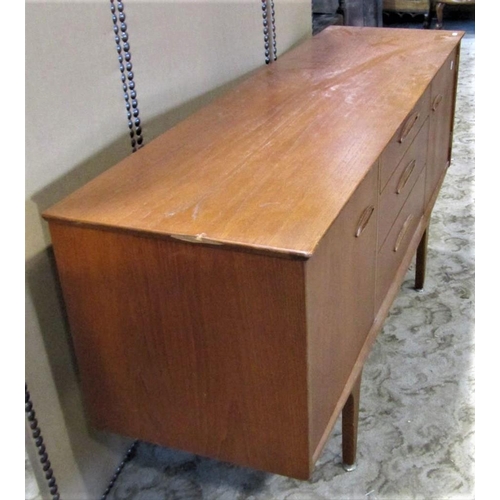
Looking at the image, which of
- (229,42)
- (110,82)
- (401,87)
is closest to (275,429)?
(110,82)

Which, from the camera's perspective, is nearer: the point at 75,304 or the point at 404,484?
the point at 75,304

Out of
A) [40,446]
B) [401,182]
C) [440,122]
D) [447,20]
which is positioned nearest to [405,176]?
[401,182]

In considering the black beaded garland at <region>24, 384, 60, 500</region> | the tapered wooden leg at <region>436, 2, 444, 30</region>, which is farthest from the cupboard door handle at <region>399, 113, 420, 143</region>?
the tapered wooden leg at <region>436, 2, 444, 30</region>

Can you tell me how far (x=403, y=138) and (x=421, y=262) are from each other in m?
0.66

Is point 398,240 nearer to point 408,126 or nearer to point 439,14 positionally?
point 408,126

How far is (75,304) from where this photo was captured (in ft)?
3.18

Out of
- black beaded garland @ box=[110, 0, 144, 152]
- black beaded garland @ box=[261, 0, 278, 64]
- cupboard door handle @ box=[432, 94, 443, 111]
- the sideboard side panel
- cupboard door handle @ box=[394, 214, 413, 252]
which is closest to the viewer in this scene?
the sideboard side panel

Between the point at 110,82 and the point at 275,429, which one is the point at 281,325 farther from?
the point at 110,82

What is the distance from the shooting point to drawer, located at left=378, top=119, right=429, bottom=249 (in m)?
1.16

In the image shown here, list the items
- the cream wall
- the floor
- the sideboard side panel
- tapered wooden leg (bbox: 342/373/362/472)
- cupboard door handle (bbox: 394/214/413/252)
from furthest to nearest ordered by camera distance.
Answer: the floor → cupboard door handle (bbox: 394/214/413/252) → tapered wooden leg (bbox: 342/373/362/472) → the cream wall → the sideboard side panel

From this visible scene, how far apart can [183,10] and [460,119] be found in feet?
6.40

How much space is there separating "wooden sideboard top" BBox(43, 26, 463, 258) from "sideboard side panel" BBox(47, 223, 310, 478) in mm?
32

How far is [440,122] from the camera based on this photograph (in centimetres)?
164

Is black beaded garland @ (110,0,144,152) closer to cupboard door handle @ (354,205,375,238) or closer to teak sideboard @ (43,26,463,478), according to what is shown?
teak sideboard @ (43,26,463,478)
